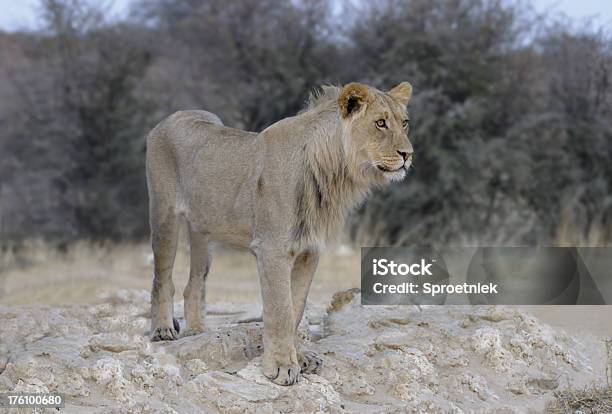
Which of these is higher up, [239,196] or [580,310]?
[239,196]

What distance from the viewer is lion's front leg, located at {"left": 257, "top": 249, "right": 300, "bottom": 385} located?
5293 millimetres

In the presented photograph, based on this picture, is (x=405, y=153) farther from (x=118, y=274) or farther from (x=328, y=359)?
(x=118, y=274)

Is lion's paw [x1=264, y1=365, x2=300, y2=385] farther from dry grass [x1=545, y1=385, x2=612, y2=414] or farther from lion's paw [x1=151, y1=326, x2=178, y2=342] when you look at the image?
dry grass [x1=545, y1=385, x2=612, y2=414]

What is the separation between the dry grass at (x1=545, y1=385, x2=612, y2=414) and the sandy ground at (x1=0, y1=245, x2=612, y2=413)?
10 cm

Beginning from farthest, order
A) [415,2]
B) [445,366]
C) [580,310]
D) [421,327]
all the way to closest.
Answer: [415,2] < [580,310] < [421,327] < [445,366]

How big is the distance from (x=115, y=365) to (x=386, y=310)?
2558mm

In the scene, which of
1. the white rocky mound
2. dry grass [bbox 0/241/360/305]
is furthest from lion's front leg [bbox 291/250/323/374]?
dry grass [bbox 0/241/360/305]

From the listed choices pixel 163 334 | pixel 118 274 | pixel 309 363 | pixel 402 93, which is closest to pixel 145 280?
pixel 118 274

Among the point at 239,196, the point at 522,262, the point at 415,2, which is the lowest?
the point at 522,262

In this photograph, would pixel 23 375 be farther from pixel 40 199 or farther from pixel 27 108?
pixel 27 108

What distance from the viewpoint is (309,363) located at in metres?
5.65

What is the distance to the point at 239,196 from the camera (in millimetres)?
5719

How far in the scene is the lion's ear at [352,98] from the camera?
5238 mm

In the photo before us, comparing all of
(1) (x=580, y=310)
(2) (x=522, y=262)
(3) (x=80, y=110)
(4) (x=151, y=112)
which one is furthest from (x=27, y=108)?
(1) (x=580, y=310)
